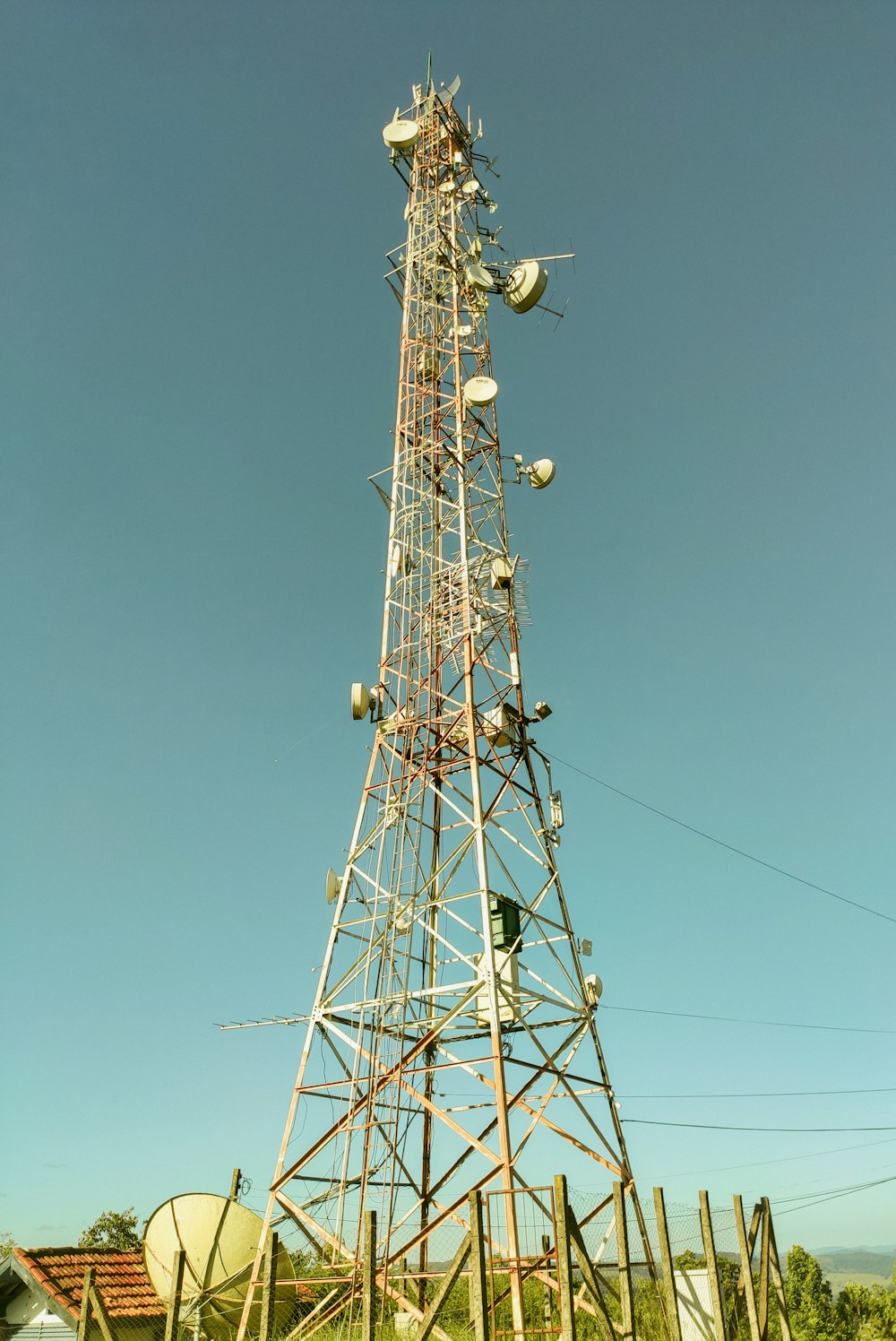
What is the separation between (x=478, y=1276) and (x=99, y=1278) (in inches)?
634

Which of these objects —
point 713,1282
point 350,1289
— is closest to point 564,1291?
point 713,1282

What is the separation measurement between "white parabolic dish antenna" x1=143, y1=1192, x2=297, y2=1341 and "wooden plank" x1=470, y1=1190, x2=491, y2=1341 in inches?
324

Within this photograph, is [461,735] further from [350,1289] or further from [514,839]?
[350,1289]

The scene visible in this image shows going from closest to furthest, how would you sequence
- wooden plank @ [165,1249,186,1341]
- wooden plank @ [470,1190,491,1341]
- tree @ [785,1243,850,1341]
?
wooden plank @ [470,1190,491,1341] → wooden plank @ [165,1249,186,1341] → tree @ [785,1243,850,1341]

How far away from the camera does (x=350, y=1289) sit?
14.7m

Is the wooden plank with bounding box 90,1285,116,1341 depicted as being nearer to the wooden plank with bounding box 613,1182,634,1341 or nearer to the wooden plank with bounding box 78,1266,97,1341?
the wooden plank with bounding box 78,1266,97,1341

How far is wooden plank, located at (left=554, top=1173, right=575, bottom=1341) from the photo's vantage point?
10.2m

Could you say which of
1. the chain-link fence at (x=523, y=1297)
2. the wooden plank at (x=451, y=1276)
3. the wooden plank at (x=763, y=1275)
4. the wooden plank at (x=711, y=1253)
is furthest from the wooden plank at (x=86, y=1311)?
the wooden plank at (x=763, y=1275)

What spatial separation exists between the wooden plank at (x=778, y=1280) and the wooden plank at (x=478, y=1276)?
25.5ft

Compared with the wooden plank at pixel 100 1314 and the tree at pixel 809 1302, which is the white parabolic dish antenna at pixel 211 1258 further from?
the tree at pixel 809 1302

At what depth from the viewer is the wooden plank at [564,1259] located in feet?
33.3

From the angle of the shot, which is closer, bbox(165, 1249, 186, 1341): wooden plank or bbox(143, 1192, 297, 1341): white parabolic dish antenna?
bbox(165, 1249, 186, 1341): wooden plank

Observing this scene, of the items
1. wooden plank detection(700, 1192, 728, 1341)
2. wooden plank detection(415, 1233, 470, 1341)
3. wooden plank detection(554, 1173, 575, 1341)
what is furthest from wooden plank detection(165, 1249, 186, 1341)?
wooden plank detection(700, 1192, 728, 1341)

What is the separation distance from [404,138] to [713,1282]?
27.4 m
